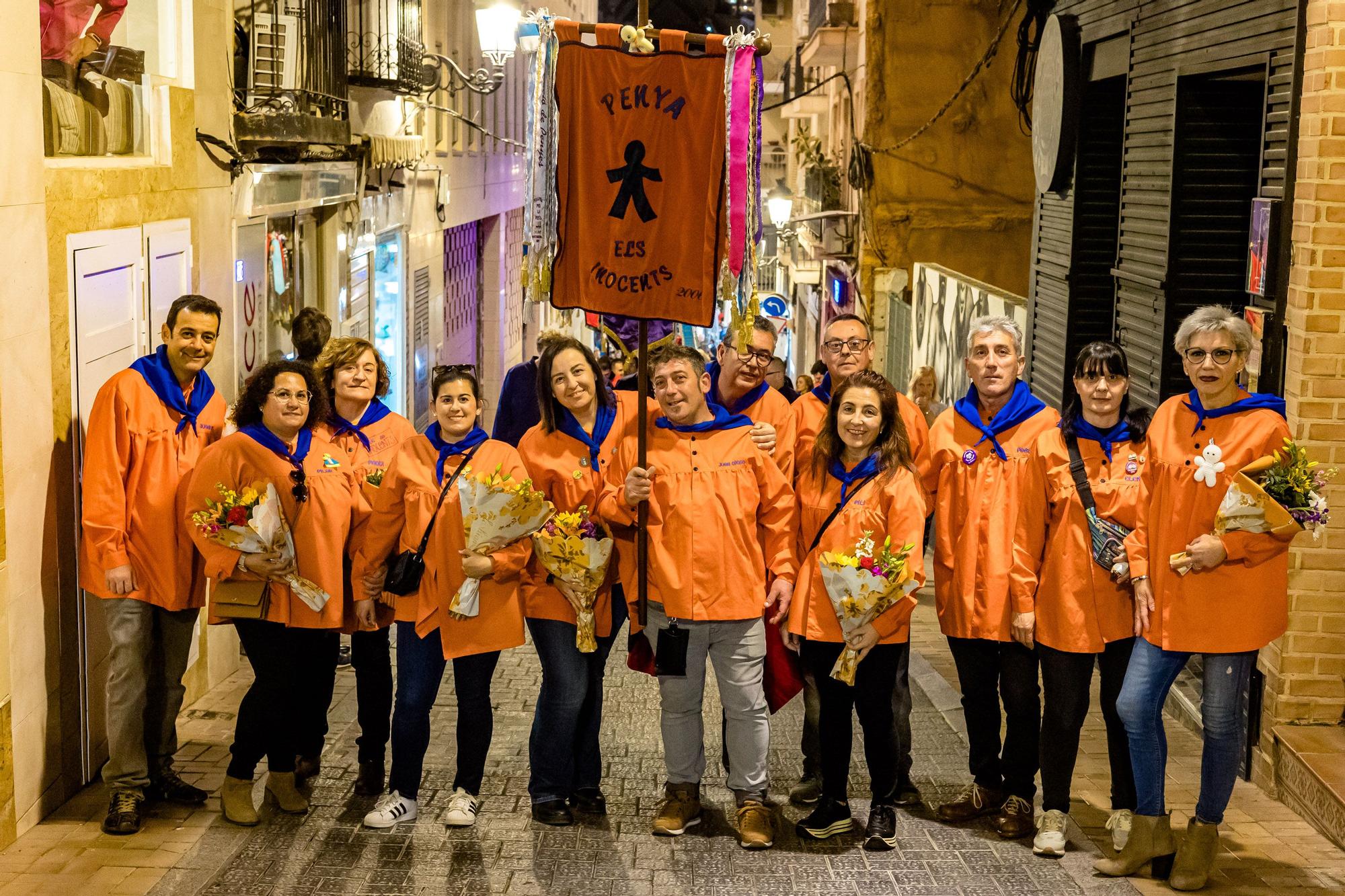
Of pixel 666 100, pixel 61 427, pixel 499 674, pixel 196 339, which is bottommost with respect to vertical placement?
pixel 499 674

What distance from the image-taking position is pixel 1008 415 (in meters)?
5.90

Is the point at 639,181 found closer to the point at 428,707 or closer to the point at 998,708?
the point at 428,707

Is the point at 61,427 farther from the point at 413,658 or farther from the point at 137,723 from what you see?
the point at 413,658

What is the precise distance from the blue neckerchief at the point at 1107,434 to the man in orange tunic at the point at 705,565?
1237mm

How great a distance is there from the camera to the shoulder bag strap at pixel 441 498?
5895 mm

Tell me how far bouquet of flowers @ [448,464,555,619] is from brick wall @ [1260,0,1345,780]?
3513mm

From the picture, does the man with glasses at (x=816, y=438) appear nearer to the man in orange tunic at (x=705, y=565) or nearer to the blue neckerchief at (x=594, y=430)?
the man in orange tunic at (x=705, y=565)

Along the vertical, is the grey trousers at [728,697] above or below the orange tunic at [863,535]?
below

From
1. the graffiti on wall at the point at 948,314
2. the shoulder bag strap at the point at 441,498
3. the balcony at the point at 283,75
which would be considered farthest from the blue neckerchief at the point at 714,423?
the graffiti on wall at the point at 948,314

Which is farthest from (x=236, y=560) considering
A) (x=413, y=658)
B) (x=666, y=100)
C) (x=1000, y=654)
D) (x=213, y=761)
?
(x=1000, y=654)

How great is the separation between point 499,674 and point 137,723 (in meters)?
2.91

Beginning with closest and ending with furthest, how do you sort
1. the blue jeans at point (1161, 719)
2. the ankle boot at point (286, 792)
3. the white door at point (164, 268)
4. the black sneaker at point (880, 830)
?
the blue jeans at point (1161, 719) → the black sneaker at point (880, 830) → the ankle boot at point (286, 792) → the white door at point (164, 268)

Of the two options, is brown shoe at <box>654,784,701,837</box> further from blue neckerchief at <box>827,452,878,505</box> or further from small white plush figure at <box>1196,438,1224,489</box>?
small white plush figure at <box>1196,438,1224,489</box>

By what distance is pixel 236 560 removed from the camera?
589cm
